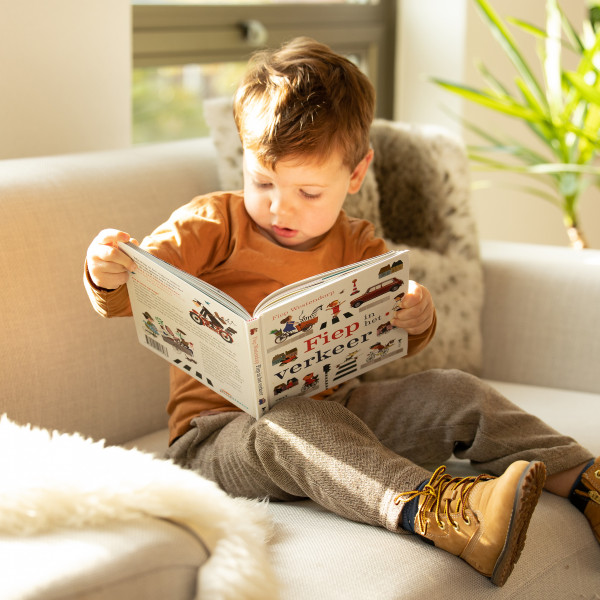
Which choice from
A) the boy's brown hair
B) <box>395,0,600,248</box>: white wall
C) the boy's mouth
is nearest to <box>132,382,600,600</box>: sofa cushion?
the boy's mouth

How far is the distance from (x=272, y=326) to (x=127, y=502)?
1.03 ft

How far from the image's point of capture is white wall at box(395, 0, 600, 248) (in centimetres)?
267

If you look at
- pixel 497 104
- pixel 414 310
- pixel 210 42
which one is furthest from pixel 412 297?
pixel 210 42

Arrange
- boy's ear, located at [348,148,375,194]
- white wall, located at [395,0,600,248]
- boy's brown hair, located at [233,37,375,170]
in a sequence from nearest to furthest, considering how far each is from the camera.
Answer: boy's brown hair, located at [233,37,375,170], boy's ear, located at [348,148,375,194], white wall, located at [395,0,600,248]

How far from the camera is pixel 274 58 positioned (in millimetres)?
1303

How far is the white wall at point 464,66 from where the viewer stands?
267cm

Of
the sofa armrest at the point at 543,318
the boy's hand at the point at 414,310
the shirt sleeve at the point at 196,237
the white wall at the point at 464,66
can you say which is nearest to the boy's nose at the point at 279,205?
the shirt sleeve at the point at 196,237

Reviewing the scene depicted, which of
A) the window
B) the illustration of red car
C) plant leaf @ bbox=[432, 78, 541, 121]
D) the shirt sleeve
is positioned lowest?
the illustration of red car

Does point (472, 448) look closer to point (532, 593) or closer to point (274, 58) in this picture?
point (532, 593)

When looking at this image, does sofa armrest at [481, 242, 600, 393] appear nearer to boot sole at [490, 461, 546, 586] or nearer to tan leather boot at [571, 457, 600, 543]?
tan leather boot at [571, 457, 600, 543]

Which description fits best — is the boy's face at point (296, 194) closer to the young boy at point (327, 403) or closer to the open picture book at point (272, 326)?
the young boy at point (327, 403)

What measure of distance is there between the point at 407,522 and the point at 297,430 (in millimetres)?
180

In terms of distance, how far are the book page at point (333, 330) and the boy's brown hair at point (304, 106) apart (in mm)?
213

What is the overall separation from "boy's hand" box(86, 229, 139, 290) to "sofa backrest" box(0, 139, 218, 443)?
0.23 meters
